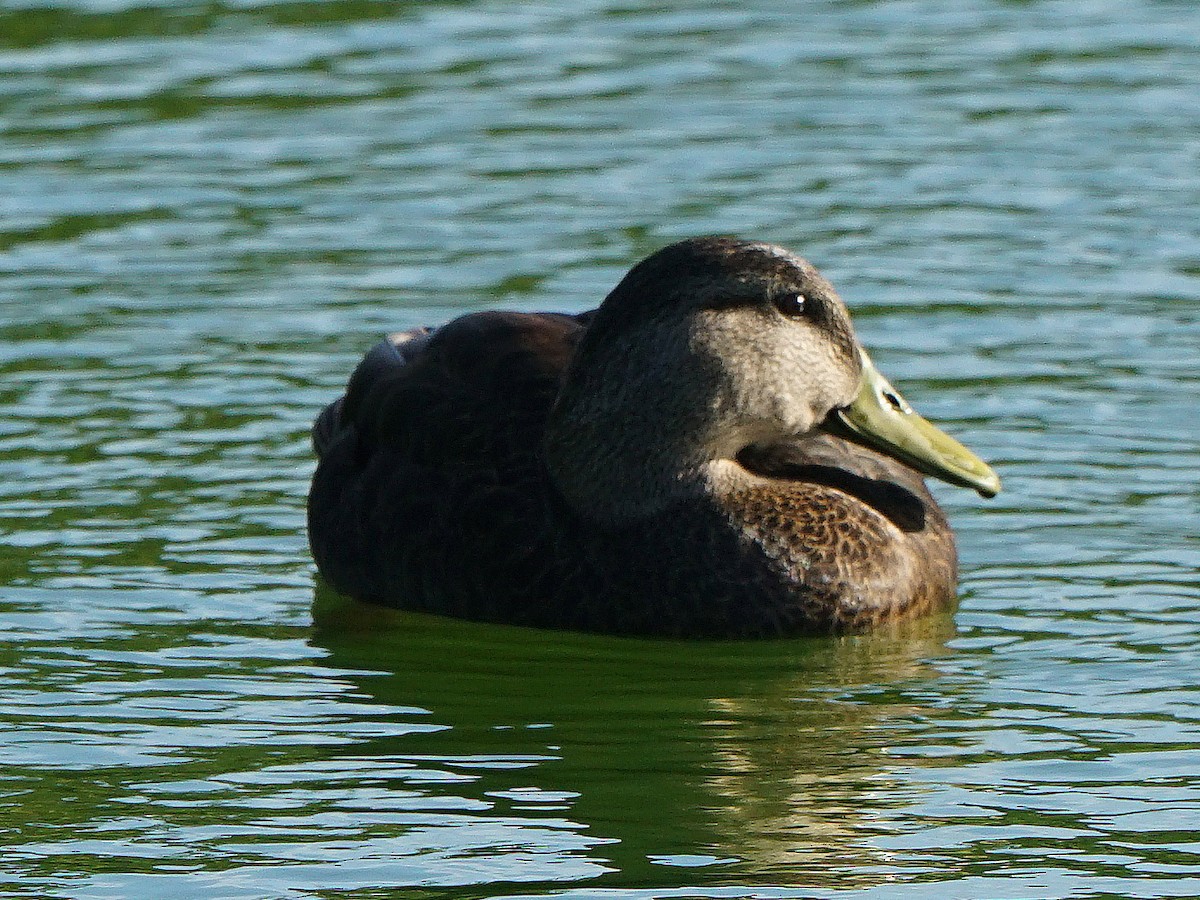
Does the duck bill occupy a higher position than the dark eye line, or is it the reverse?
the dark eye line

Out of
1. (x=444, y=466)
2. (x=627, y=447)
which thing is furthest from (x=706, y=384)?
(x=444, y=466)

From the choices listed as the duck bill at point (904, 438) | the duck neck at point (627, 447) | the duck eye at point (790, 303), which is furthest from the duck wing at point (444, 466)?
the duck bill at point (904, 438)

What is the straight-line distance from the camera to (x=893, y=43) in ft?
58.3

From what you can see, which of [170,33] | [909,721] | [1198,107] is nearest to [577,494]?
[909,721]

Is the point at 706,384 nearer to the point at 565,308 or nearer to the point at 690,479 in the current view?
the point at 690,479

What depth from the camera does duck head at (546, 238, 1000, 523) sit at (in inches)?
377

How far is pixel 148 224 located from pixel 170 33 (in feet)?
14.2

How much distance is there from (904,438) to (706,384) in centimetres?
72

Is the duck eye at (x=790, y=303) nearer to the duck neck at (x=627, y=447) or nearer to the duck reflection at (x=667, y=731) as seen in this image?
the duck neck at (x=627, y=447)

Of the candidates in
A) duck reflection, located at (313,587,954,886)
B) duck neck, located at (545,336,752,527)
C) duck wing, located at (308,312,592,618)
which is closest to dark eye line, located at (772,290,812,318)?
duck neck, located at (545,336,752,527)

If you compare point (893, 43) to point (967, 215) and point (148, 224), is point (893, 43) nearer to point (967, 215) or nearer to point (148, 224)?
point (967, 215)

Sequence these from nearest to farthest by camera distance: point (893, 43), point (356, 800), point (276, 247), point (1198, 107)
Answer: point (356, 800) < point (276, 247) < point (1198, 107) < point (893, 43)

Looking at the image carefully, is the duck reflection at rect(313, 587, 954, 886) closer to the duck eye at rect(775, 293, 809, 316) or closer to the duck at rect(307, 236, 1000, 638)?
the duck at rect(307, 236, 1000, 638)

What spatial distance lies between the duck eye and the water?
3.71 feet
